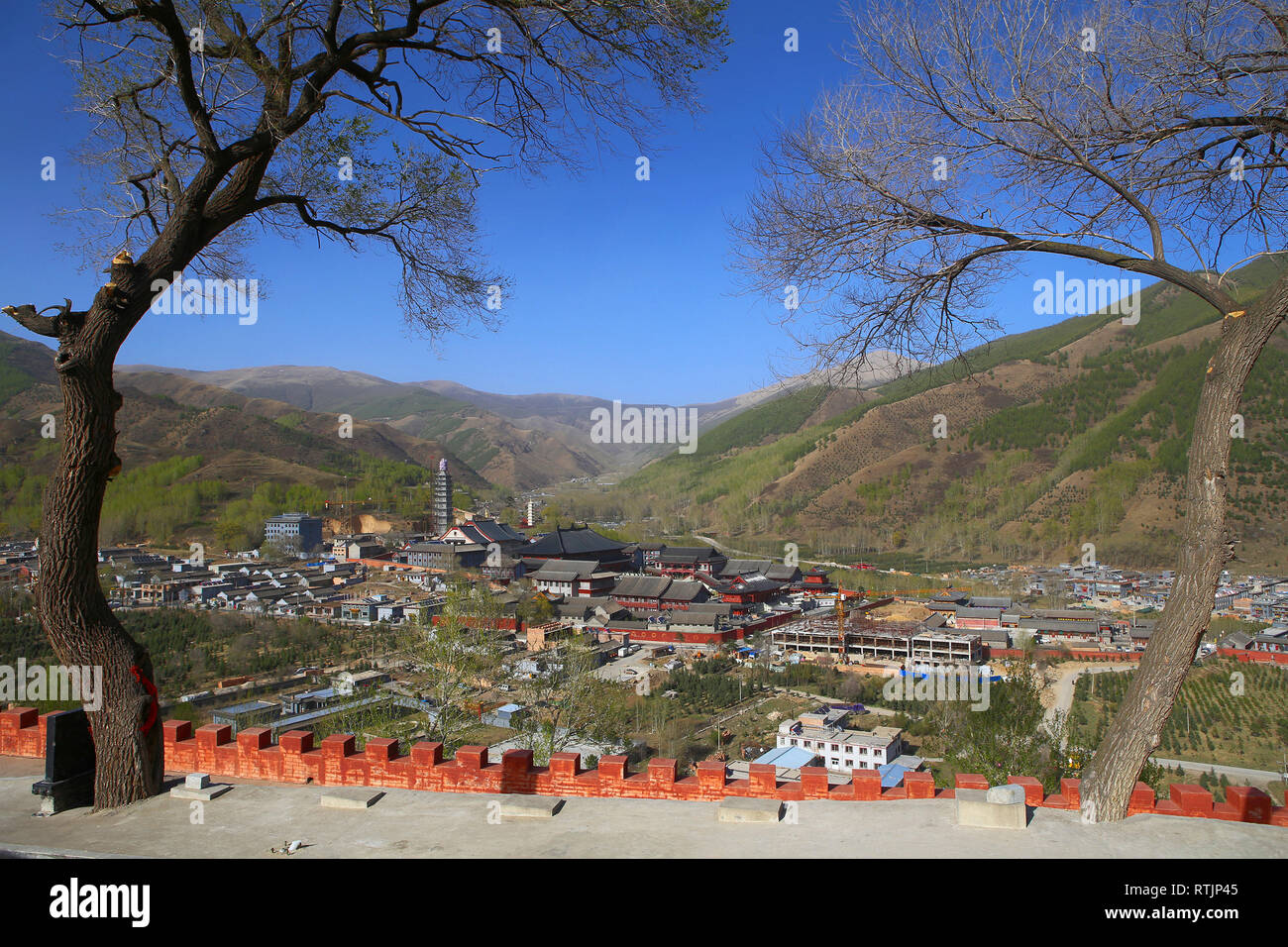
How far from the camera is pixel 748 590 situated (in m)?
42.2

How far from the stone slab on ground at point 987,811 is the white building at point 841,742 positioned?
1283 centimetres

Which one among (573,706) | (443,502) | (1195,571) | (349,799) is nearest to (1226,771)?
(573,706)

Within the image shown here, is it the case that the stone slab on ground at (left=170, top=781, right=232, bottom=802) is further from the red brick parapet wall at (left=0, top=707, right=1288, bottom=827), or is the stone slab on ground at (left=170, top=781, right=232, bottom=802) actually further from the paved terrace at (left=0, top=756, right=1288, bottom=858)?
the red brick parapet wall at (left=0, top=707, right=1288, bottom=827)

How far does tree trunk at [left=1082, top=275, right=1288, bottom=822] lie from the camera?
3.92 meters

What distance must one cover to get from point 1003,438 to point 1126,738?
88235 millimetres

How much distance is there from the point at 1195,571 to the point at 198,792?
18.1 ft

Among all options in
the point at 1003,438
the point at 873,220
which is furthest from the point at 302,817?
the point at 1003,438

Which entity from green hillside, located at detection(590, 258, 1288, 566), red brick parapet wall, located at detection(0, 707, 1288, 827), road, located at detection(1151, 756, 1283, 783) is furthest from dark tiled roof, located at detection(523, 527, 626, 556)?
red brick parapet wall, located at detection(0, 707, 1288, 827)

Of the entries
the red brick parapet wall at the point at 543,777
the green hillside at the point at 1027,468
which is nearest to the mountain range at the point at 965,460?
the green hillside at the point at 1027,468

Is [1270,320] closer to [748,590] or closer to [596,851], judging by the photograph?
[596,851]

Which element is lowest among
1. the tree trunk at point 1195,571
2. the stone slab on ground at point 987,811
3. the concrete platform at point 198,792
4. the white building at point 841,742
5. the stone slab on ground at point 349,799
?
the white building at point 841,742

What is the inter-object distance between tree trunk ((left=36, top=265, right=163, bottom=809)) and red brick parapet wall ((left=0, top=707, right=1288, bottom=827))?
1.05 m

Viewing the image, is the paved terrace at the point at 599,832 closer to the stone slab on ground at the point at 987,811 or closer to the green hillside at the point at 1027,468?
the stone slab on ground at the point at 987,811

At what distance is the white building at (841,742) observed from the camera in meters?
16.7
